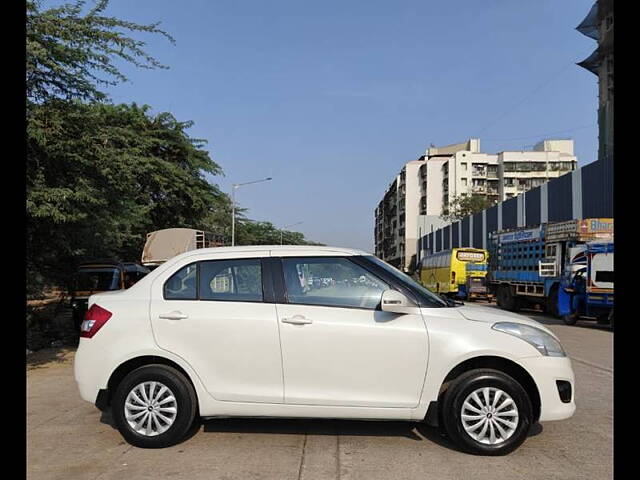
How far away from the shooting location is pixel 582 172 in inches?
1110

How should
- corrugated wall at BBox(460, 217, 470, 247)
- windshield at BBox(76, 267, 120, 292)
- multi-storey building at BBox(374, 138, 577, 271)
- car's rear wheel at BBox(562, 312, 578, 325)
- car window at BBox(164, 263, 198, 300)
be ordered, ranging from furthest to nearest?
multi-storey building at BBox(374, 138, 577, 271)
corrugated wall at BBox(460, 217, 470, 247)
car's rear wheel at BBox(562, 312, 578, 325)
windshield at BBox(76, 267, 120, 292)
car window at BBox(164, 263, 198, 300)

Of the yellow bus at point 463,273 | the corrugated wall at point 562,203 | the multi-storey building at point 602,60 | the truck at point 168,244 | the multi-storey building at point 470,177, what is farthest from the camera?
the multi-storey building at point 470,177

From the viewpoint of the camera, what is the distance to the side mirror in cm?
450

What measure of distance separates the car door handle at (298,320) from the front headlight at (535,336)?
5.33 ft

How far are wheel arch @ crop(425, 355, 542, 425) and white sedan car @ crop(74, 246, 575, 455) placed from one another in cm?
1

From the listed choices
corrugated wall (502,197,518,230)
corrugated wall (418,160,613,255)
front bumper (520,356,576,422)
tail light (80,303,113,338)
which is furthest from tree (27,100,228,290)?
corrugated wall (502,197,518,230)

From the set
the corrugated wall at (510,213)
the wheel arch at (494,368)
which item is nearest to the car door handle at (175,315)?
the wheel arch at (494,368)

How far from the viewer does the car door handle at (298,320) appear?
464cm

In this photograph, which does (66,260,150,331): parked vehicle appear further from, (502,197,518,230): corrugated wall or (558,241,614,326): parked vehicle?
(502,197,518,230): corrugated wall

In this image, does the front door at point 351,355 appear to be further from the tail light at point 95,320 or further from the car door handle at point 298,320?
the tail light at point 95,320

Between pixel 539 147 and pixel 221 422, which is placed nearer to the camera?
pixel 221 422
